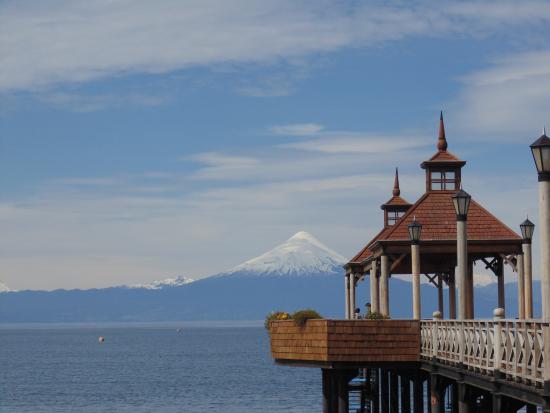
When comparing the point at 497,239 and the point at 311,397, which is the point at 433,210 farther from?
the point at 311,397

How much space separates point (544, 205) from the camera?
1797 centimetres

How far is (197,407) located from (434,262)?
33770mm

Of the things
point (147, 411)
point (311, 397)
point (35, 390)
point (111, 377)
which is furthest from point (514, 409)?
point (111, 377)

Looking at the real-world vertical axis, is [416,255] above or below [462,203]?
below

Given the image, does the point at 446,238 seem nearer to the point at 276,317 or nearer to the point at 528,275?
the point at 528,275

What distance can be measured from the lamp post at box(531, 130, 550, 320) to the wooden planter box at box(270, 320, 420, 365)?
13945 mm

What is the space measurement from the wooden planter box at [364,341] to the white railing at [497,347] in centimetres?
215

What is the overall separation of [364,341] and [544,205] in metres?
14.7

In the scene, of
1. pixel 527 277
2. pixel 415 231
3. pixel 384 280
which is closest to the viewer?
pixel 415 231

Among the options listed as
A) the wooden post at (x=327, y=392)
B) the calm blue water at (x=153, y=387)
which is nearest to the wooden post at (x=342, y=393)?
the wooden post at (x=327, y=392)

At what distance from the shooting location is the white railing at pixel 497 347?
18875mm

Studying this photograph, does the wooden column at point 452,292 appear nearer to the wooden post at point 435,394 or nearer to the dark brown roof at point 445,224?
the dark brown roof at point 445,224

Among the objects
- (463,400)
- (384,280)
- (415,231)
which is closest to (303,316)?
(415,231)

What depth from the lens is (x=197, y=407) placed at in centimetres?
7419
